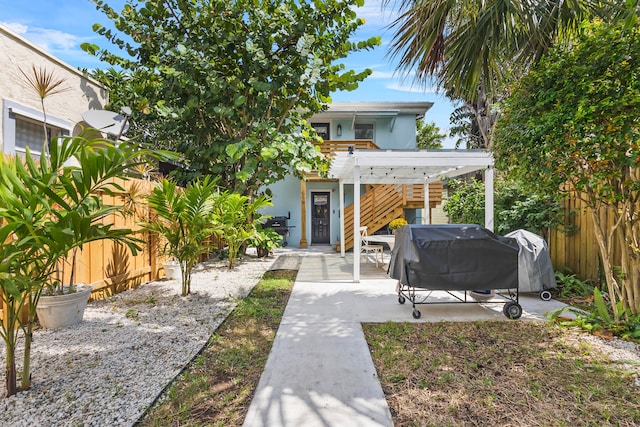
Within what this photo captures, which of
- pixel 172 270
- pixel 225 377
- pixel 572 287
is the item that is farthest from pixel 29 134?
pixel 572 287

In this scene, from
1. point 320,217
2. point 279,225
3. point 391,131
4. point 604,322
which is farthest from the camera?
point 391,131

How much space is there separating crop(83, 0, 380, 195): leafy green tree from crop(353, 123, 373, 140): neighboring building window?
6590 mm

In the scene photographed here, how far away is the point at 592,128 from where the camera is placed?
3207 millimetres

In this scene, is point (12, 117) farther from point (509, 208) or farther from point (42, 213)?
point (509, 208)

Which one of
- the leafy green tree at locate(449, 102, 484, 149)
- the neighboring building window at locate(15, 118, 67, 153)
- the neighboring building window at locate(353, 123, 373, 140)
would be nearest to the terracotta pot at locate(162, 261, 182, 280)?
the neighboring building window at locate(15, 118, 67, 153)

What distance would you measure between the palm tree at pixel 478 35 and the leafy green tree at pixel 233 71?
9.01ft

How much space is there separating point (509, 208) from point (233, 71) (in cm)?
717

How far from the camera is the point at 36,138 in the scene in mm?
6047

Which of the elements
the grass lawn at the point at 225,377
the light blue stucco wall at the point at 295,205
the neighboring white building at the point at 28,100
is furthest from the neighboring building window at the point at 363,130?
the grass lawn at the point at 225,377

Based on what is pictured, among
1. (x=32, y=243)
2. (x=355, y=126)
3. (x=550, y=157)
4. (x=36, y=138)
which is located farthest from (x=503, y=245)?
(x=355, y=126)

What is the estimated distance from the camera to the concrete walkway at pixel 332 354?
7.15 feet

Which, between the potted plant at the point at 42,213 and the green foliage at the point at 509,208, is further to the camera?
the green foliage at the point at 509,208

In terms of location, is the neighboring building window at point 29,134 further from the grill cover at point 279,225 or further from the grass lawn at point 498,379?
the grill cover at point 279,225

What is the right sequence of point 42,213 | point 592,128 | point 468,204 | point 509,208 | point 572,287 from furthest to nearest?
point 468,204
point 509,208
point 572,287
point 592,128
point 42,213
